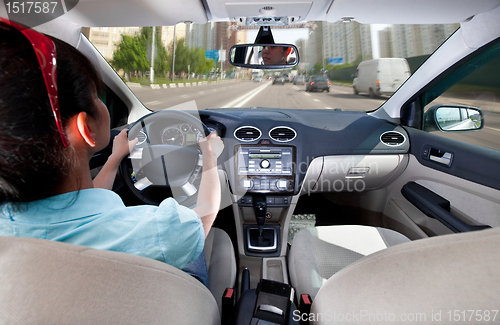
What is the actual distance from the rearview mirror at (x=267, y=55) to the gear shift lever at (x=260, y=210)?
124cm

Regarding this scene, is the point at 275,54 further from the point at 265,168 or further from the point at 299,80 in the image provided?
the point at 265,168

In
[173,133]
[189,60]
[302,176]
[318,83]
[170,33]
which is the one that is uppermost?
[170,33]

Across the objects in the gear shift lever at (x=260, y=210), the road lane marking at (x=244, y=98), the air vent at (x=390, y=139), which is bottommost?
the gear shift lever at (x=260, y=210)

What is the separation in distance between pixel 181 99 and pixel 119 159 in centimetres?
128

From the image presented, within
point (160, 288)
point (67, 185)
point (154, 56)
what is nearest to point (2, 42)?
point (67, 185)

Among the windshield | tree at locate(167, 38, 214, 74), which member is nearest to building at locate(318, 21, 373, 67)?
the windshield

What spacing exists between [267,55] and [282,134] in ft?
2.31

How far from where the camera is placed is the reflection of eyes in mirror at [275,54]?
8.23 feet

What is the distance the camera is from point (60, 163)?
752 millimetres

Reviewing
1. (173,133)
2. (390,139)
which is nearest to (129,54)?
(173,133)

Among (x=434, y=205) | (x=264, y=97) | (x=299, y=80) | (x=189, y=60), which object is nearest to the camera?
(x=434, y=205)

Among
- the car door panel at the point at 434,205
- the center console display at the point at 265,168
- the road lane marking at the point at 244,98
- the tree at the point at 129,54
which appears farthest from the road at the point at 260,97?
the car door panel at the point at 434,205

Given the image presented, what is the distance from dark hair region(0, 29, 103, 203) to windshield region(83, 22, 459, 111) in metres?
2.08

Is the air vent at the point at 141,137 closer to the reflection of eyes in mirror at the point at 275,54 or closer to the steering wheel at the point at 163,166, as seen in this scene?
the steering wheel at the point at 163,166
